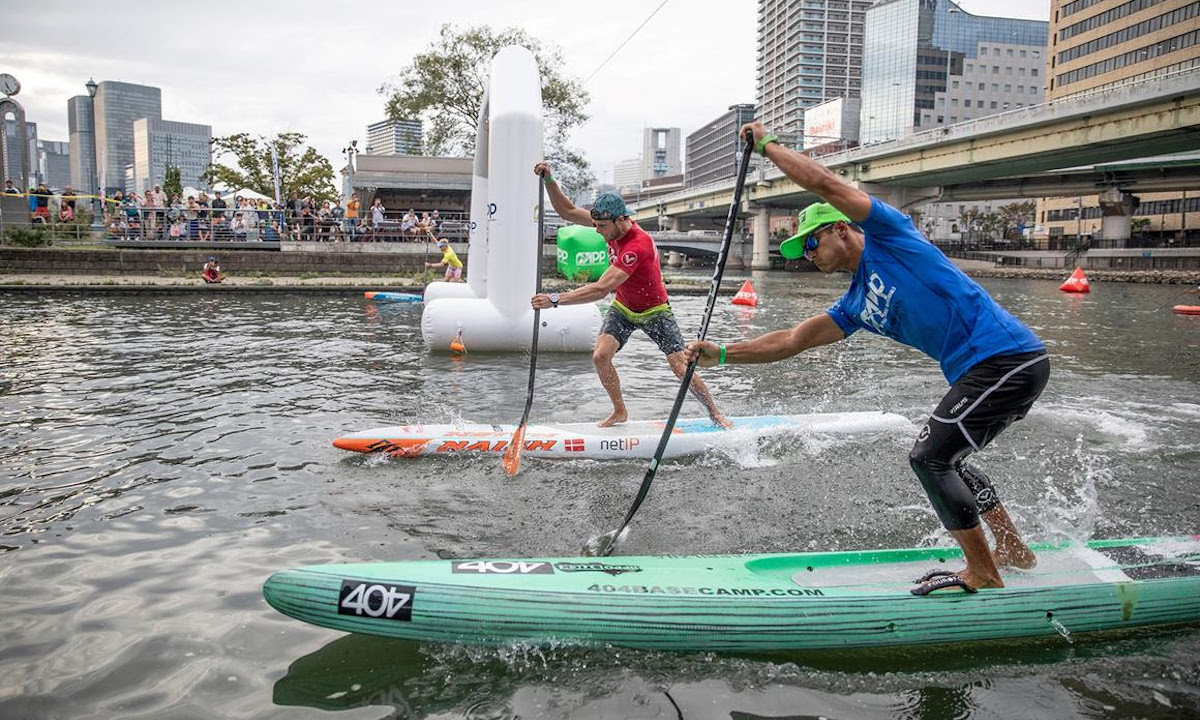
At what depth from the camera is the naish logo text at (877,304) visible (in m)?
4.36

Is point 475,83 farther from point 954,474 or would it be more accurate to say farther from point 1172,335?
point 954,474

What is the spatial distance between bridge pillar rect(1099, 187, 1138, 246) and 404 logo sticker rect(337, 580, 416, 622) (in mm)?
67340

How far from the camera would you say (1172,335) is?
61.6 ft

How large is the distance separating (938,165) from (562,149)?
23.1 m

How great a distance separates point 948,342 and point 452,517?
359 cm

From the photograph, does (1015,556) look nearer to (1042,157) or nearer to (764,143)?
(764,143)

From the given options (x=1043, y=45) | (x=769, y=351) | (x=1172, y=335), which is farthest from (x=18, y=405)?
(x=1043, y=45)

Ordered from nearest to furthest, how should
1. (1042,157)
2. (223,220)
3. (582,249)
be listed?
(582,249) < (223,220) < (1042,157)

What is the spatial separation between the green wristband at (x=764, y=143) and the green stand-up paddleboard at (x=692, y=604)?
2390 mm

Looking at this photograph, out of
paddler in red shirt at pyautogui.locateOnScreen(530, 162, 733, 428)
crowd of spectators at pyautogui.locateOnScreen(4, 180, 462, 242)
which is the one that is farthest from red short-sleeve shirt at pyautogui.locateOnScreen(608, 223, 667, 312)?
crowd of spectators at pyautogui.locateOnScreen(4, 180, 462, 242)

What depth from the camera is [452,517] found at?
5859 millimetres

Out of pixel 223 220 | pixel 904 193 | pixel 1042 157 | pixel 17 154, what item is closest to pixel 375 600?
pixel 223 220

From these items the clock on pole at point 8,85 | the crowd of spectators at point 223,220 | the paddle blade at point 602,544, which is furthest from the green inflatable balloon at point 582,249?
the clock on pole at point 8,85

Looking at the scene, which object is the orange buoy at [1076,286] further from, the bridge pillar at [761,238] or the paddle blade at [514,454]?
the paddle blade at [514,454]
